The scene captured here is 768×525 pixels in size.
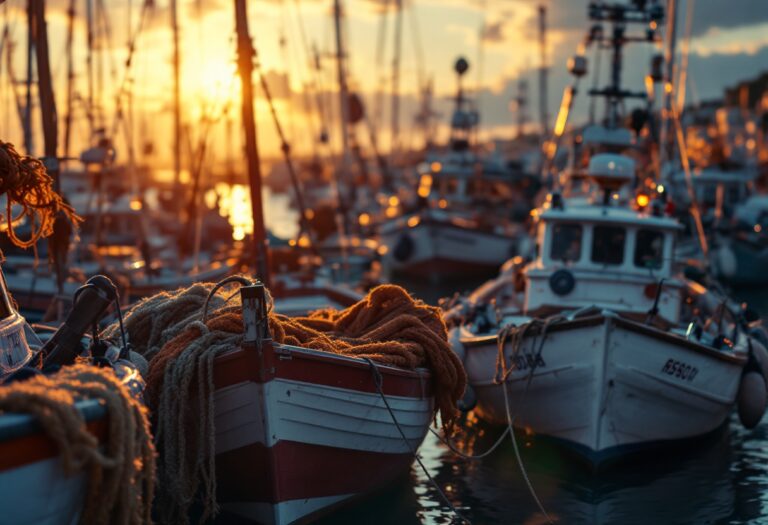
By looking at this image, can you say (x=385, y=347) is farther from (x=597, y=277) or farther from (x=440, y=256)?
(x=440, y=256)

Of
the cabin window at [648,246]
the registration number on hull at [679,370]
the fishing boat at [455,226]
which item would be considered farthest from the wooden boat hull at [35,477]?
the fishing boat at [455,226]

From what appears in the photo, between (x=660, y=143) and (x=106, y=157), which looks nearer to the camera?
(x=106, y=157)

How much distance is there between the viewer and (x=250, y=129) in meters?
14.8

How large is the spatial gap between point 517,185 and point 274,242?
88.8ft

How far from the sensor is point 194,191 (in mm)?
18734

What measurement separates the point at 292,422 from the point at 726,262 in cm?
2736

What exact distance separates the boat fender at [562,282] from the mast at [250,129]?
150 inches

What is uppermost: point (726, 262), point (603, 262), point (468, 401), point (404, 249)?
point (603, 262)

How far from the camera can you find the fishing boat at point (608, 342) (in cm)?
1221

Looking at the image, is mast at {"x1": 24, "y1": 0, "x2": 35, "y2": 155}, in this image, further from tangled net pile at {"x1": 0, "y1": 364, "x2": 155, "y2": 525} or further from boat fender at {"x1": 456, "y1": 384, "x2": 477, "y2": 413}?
tangled net pile at {"x1": 0, "y1": 364, "x2": 155, "y2": 525}

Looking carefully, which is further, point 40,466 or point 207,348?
point 207,348

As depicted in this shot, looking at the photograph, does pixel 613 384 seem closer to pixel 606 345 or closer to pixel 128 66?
pixel 606 345

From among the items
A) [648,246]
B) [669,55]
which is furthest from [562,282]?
[669,55]

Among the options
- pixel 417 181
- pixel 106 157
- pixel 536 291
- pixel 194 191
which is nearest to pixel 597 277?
pixel 536 291
